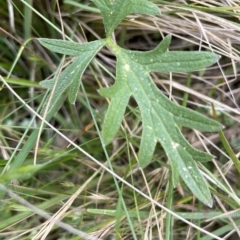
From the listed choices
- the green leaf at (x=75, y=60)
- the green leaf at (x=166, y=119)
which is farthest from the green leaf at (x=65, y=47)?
the green leaf at (x=166, y=119)

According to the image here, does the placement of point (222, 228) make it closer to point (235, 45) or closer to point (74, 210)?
point (74, 210)

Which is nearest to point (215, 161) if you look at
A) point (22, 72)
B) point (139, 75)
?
point (139, 75)

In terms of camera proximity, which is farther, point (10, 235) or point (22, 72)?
point (22, 72)

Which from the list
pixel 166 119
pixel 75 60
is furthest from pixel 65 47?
pixel 166 119

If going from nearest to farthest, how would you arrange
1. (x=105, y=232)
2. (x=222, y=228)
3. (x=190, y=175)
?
(x=190, y=175), (x=105, y=232), (x=222, y=228)

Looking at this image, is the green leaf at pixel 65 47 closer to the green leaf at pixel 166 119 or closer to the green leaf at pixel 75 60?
the green leaf at pixel 75 60

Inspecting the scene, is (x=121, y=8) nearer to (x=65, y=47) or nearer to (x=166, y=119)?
(x=65, y=47)
